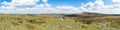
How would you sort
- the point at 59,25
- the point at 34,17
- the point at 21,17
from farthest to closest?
the point at 34,17 → the point at 21,17 → the point at 59,25

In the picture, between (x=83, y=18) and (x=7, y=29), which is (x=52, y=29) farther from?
(x=83, y=18)

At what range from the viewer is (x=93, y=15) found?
7.50 meters

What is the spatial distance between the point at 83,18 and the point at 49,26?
3.49m

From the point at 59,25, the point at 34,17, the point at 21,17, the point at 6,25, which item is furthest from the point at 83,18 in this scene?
the point at 6,25

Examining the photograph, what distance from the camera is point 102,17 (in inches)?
283

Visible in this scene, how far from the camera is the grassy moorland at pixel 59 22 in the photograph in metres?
4.29

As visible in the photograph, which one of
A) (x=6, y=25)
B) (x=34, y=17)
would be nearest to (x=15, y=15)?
(x=34, y=17)

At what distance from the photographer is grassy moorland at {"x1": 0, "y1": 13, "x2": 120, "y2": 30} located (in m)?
4.29

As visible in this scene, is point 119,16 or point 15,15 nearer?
point 15,15

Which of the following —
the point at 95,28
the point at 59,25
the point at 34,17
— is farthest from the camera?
the point at 34,17

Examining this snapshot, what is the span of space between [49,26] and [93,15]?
11.6ft

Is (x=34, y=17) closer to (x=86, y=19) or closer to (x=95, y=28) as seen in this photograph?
(x=86, y=19)

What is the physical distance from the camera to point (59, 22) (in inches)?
188

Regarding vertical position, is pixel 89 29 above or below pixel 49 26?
below
